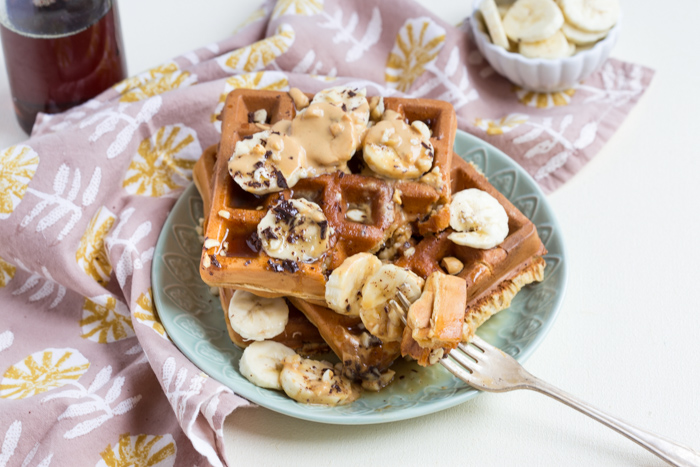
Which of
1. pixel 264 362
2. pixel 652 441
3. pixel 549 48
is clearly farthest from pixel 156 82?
pixel 652 441

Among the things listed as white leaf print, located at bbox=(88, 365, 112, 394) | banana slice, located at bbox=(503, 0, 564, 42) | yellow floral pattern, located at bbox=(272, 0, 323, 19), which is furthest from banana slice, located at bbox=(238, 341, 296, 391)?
banana slice, located at bbox=(503, 0, 564, 42)

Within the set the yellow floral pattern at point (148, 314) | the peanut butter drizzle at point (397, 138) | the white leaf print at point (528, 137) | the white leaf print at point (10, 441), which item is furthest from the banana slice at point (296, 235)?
the white leaf print at point (528, 137)

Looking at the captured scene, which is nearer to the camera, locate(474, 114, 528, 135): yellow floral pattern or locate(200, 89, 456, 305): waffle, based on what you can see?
locate(200, 89, 456, 305): waffle

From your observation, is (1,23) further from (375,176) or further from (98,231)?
(375,176)

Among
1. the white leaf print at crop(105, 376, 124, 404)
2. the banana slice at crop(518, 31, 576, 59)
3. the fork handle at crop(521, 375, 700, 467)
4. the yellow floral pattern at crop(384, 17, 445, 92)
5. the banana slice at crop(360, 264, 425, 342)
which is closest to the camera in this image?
the fork handle at crop(521, 375, 700, 467)

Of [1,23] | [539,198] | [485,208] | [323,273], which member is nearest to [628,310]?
[539,198]

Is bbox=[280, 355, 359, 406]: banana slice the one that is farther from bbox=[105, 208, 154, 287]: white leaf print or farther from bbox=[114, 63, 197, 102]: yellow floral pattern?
bbox=[114, 63, 197, 102]: yellow floral pattern

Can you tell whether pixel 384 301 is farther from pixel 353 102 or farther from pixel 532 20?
pixel 532 20
